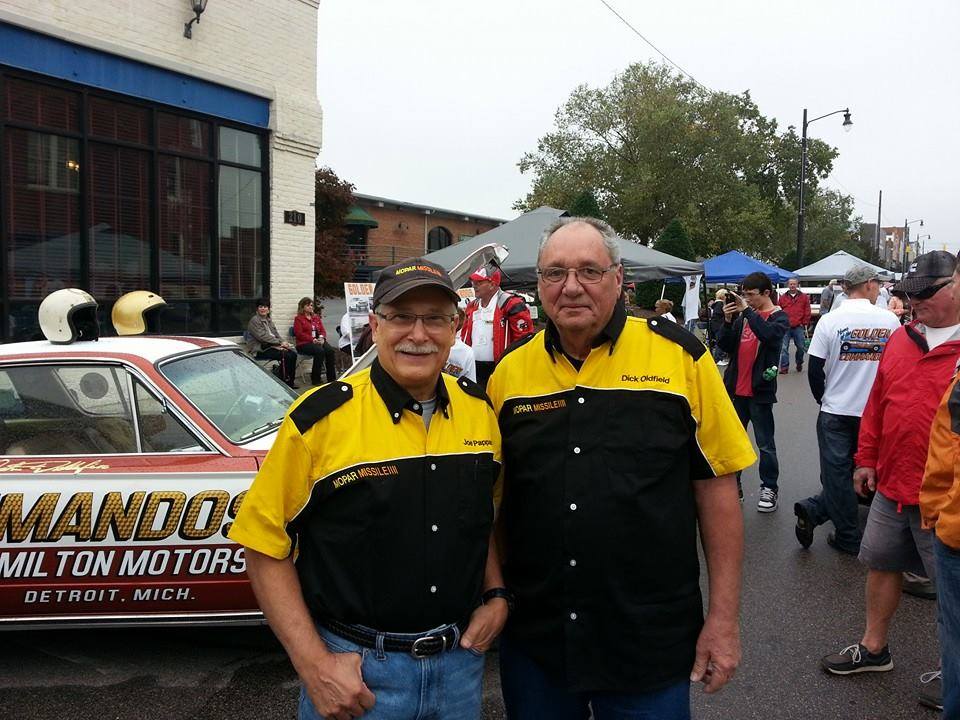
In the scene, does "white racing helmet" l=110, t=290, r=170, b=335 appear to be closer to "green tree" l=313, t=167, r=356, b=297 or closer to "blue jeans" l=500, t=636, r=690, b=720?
"blue jeans" l=500, t=636, r=690, b=720

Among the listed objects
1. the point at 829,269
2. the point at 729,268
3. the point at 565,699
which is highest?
the point at 829,269

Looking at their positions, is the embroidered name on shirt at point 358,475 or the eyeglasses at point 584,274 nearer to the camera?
the embroidered name on shirt at point 358,475

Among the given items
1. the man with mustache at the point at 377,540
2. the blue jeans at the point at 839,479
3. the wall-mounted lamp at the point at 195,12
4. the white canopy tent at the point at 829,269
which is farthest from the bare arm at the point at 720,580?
the white canopy tent at the point at 829,269

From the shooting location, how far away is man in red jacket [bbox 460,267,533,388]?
6562 millimetres

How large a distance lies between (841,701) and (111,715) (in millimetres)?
3341

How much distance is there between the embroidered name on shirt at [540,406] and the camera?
6.98 ft

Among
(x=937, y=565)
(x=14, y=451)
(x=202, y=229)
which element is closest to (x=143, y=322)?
(x=14, y=451)

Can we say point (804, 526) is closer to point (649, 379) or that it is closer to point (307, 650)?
Answer: point (649, 379)

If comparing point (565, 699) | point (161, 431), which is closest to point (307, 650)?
point (565, 699)

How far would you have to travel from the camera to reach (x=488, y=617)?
207 cm

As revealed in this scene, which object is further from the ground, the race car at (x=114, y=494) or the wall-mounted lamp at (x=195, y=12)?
the wall-mounted lamp at (x=195, y=12)

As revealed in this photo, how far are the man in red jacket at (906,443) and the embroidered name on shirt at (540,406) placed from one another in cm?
230

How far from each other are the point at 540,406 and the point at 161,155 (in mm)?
10935

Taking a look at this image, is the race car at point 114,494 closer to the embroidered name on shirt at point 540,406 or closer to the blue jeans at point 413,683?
the blue jeans at point 413,683
